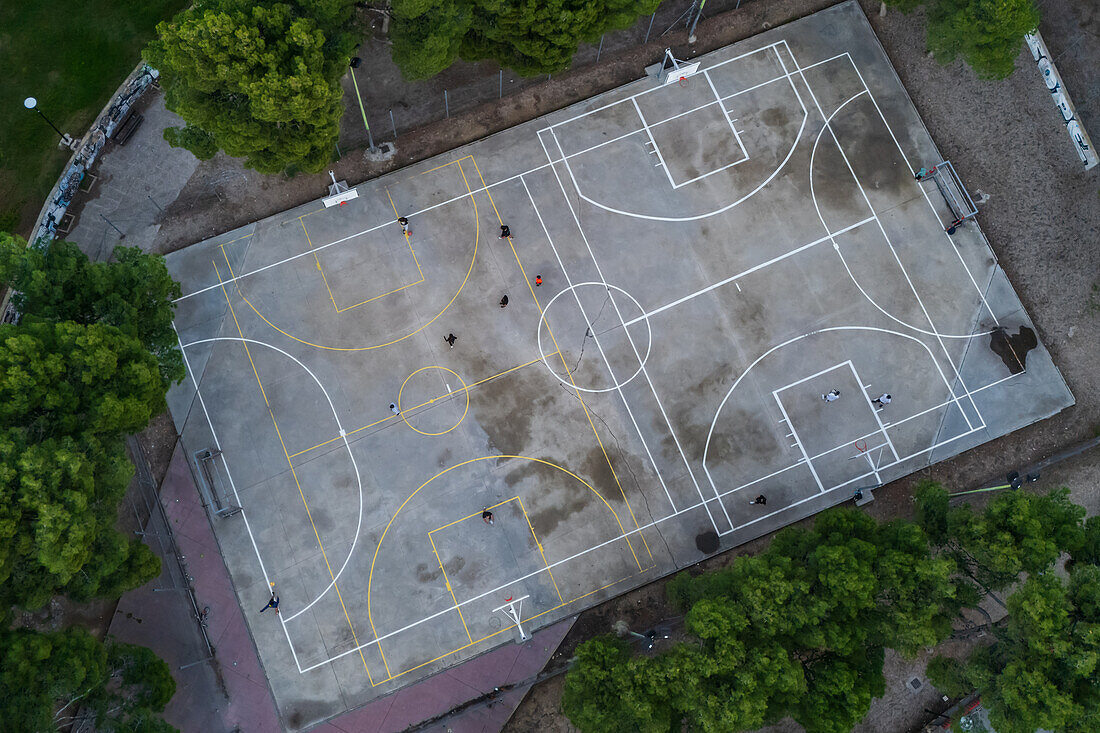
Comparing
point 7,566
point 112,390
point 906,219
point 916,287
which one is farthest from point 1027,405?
point 7,566

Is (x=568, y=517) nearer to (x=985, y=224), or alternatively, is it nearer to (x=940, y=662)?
(x=940, y=662)

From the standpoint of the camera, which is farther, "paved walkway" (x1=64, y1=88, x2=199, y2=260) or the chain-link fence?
the chain-link fence

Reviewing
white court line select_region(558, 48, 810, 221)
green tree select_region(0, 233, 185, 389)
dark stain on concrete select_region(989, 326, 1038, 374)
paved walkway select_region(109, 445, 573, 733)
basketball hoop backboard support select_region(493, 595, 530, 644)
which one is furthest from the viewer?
white court line select_region(558, 48, 810, 221)

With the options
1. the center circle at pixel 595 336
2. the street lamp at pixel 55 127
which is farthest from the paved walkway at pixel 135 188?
the center circle at pixel 595 336

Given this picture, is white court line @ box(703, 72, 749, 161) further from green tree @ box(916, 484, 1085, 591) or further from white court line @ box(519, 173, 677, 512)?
green tree @ box(916, 484, 1085, 591)

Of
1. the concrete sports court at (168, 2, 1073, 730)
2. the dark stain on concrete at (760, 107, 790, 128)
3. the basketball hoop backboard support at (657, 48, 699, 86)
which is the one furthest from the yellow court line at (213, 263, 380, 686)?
the dark stain on concrete at (760, 107, 790, 128)

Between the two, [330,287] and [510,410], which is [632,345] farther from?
[330,287]

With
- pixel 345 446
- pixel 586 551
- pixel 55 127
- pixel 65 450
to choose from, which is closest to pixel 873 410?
pixel 586 551
